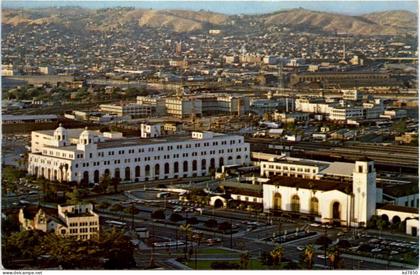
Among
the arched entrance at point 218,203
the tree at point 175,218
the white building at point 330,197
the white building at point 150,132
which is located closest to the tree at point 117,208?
the tree at point 175,218

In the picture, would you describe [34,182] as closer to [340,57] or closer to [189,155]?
[189,155]

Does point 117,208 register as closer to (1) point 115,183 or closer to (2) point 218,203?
(2) point 218,203

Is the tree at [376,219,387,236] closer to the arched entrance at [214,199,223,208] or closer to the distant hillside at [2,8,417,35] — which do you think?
the arched entrance at [214,199,223,208]

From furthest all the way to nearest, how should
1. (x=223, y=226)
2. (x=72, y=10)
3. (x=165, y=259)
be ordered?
(x=72, y=10), (x=223, y=226), (x=165, y=259)

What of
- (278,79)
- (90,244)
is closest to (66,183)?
(90,244)

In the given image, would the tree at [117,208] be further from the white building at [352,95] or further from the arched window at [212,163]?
the white building at [352,95]

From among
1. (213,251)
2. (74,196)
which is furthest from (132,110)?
(213,251)

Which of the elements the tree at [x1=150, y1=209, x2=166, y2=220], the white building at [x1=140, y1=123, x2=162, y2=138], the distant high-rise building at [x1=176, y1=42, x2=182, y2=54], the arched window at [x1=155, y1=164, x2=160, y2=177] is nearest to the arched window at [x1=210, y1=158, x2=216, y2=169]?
the arched window at [x1=155, y1=164, x2=160, y2=177]
